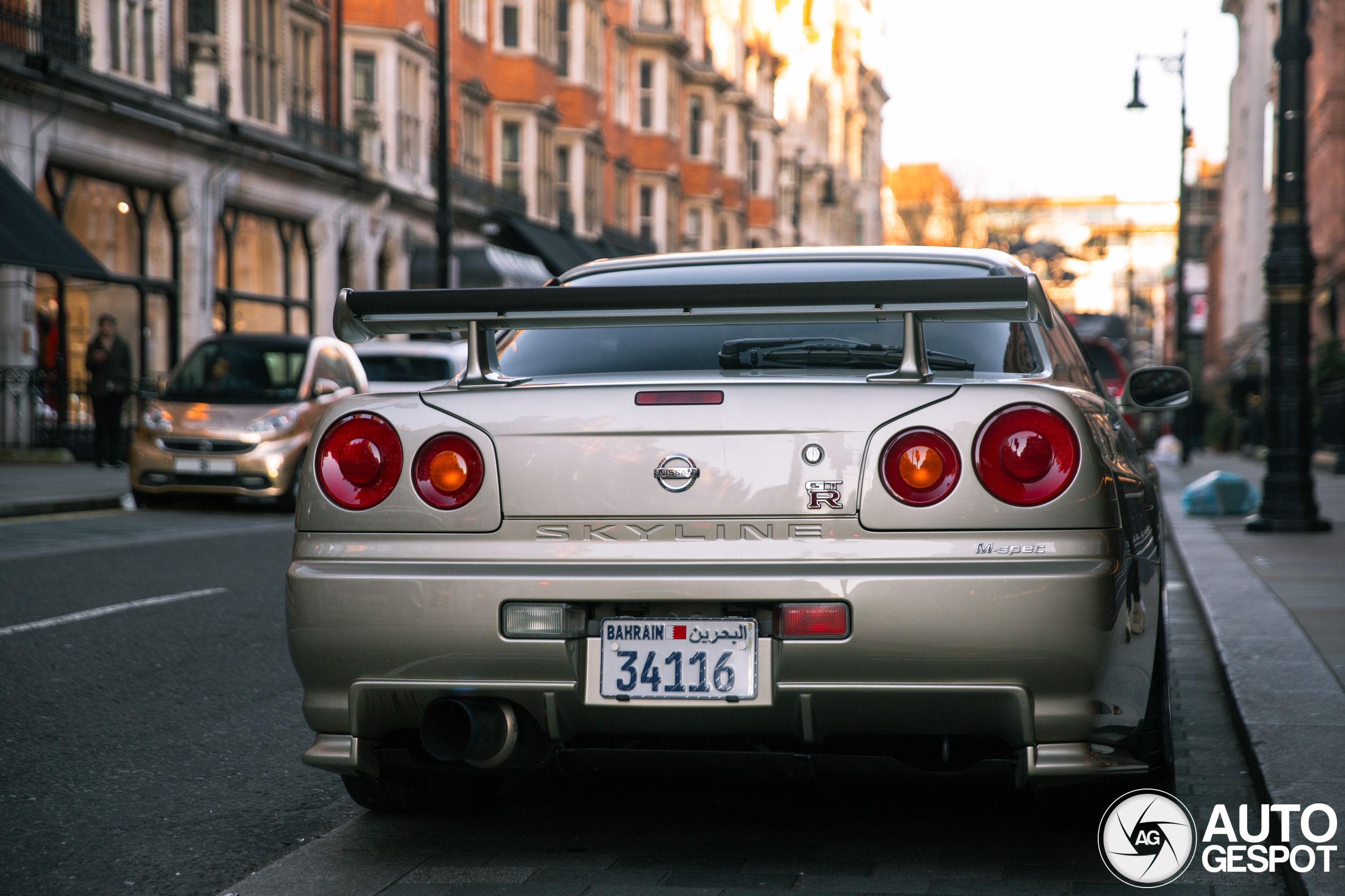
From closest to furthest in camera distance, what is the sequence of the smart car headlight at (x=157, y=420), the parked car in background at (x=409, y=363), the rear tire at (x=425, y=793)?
the rear tire at (x=425, y=793) → the smart car headlight at (x=157, y=420) → the parked car in background at (x=409, y=363)

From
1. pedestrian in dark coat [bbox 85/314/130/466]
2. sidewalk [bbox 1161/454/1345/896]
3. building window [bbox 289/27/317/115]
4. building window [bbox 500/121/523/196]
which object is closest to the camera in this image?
sidewalk [bbox 1161/454/1345/896]

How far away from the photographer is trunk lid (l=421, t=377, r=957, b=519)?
3465 millimetres

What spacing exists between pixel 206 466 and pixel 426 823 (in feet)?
37.4

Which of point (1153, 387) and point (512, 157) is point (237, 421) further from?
point (512, 157)

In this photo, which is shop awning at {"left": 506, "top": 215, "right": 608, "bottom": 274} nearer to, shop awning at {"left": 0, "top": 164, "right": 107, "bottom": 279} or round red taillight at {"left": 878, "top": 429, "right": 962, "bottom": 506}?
shop awning at {"left": 0, "top": 164, "right": 107, "bottom": 279}

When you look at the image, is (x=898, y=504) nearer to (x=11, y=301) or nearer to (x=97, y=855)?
(x=97, y=855)

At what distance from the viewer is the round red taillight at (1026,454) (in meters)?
3.43

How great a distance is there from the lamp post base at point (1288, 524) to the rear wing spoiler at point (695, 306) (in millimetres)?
9720

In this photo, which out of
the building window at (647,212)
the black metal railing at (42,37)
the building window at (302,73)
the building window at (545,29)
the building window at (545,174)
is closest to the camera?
the black metal railing at (42,37)

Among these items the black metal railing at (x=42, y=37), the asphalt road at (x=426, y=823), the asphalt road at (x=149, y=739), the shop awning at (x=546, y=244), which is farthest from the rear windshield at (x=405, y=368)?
the shop awning at (x=546, y=244)

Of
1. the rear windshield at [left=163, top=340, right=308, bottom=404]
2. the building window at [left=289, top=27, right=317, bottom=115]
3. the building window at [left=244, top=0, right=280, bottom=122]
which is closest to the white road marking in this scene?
the rear windshield at [left=163, top=340, right=308, bottom=404]

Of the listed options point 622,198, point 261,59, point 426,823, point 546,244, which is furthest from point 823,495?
point 622,198

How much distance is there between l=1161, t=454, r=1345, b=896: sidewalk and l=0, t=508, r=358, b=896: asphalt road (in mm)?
2637

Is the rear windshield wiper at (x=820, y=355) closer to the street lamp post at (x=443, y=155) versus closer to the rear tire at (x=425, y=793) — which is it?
the rear tire at (x=425, y=793)
